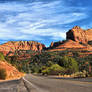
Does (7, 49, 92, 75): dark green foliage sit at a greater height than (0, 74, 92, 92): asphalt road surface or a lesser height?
greater

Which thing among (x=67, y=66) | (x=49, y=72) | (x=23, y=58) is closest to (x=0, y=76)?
(x=49, y=72)

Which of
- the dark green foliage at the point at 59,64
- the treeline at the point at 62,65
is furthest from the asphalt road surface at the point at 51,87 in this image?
the dark green foliage at the point at 59,64

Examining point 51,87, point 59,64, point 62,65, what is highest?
point 59,64

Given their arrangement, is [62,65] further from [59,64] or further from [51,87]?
[51,87]

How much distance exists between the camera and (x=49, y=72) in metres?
84.1

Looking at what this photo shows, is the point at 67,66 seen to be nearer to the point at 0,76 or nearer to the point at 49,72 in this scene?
the point at 49,72

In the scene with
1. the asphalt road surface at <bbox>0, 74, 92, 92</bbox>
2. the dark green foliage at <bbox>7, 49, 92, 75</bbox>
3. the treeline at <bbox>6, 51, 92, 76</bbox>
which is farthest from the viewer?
the dark green foliage at <bbox>7, 49, 92, 75</bbox>

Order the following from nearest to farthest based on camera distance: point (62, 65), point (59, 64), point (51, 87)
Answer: point (51, 87) < point (62, 65) < point (59, 64)

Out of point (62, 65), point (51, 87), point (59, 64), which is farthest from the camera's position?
point (59, 64)

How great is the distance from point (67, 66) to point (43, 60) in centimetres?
6909

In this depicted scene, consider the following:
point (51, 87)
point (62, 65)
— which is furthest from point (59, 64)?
point (51, 87)

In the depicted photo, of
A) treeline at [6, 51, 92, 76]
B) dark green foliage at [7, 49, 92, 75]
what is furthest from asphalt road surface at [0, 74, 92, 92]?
dark green foliage at [7, 49, 92, 75]

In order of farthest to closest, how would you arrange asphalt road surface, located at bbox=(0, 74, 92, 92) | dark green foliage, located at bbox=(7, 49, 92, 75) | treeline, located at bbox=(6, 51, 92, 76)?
dark green foliage, located at bbox=(7, 49, 92, 75), treeline, located at bbox=(6, 51, 92, 76), asphalt road surface, located at bbox=(0, 74, 92, 92)

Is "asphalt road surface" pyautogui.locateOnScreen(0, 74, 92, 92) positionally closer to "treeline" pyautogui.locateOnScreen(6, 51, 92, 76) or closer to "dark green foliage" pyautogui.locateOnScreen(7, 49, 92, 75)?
"treeline" pyautogui.locateOnScreen(6, 51, 92, 76)
